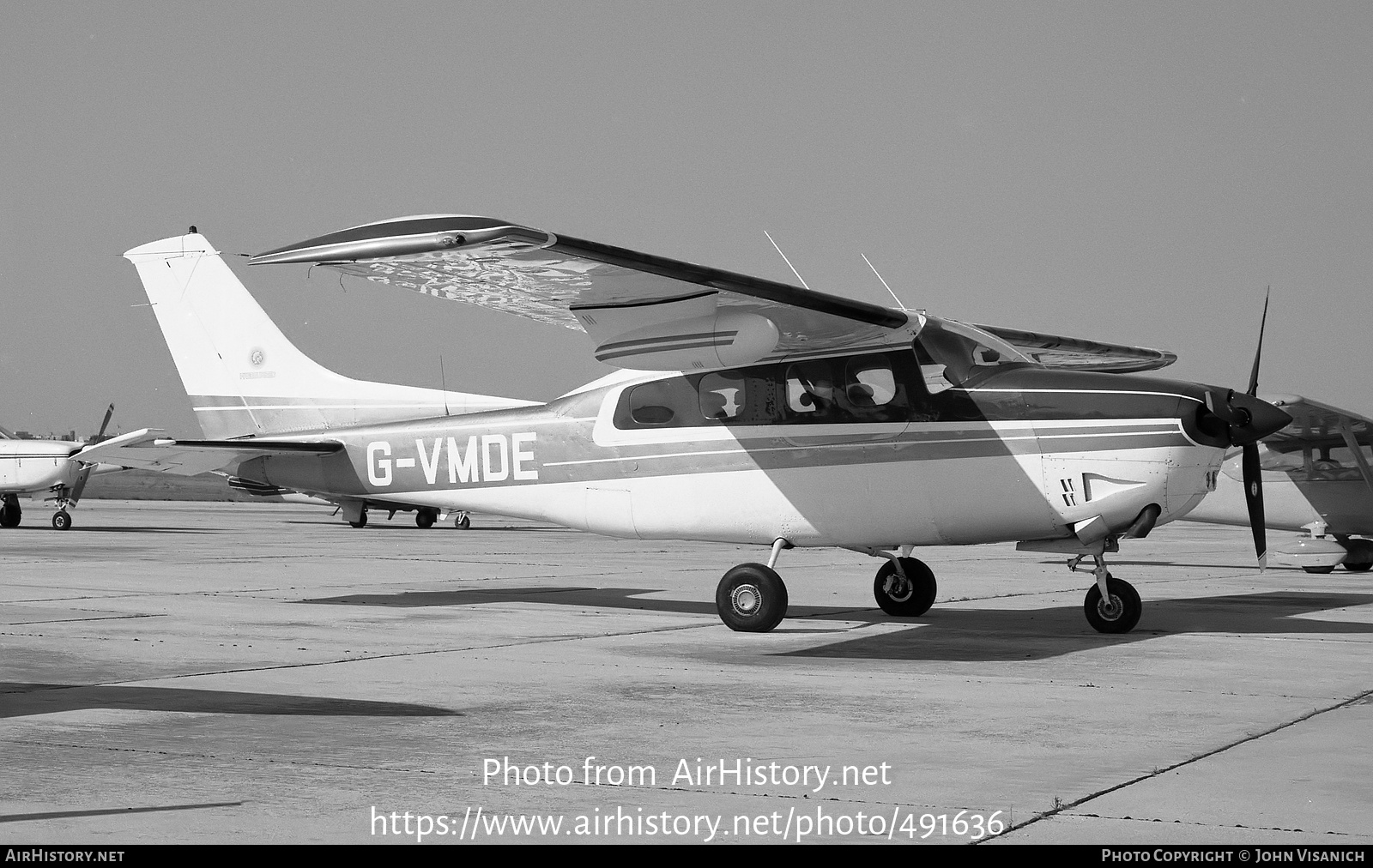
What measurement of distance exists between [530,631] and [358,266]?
3.40 metres

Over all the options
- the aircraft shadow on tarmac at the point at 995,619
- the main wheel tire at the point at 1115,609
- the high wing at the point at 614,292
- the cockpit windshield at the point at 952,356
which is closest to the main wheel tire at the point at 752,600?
the aircraft shadow on tarmac at the point at 995,619

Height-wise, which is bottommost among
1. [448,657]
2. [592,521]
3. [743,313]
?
[448,657]

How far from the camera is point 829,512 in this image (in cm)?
1075

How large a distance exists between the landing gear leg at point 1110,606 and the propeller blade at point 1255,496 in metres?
1.14

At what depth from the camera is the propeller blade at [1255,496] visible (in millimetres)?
10945

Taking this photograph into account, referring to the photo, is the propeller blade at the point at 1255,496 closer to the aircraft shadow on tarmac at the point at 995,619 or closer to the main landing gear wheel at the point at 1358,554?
the aircraft shadow on tarmac at the point at 995,619

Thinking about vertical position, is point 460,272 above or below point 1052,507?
above

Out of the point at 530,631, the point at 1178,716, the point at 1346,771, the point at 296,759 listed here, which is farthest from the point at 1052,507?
the point at 296,759

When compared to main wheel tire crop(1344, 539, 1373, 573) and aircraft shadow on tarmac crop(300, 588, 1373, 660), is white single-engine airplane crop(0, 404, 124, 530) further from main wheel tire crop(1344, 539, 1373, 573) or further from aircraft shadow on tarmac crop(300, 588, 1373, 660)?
main wheel tire crop(1344, 539, 1373, 573)

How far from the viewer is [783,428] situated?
35.7 ft

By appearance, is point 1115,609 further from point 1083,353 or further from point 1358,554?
point 1358,554

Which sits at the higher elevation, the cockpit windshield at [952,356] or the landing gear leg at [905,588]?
the cockpit windshield at [952,356]

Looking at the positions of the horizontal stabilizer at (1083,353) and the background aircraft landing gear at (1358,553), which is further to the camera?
the background aircraft landing gear at (1358,553)
